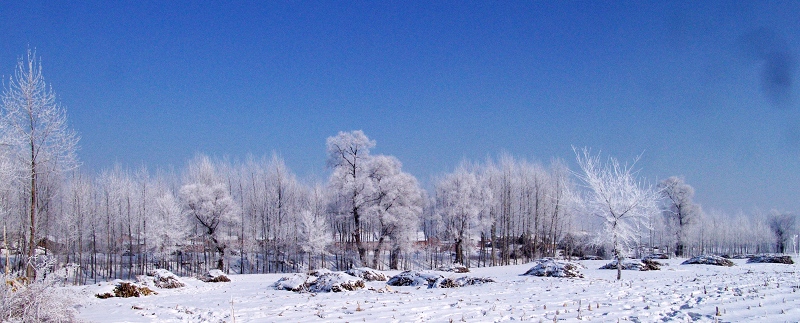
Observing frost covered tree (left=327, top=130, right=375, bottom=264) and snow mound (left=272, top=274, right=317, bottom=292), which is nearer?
snow mound (left=272, top=274, right=317, bottom=292)

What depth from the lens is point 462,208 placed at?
42906 mm

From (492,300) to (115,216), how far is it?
147ft

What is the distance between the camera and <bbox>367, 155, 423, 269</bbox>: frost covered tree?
1506 inches

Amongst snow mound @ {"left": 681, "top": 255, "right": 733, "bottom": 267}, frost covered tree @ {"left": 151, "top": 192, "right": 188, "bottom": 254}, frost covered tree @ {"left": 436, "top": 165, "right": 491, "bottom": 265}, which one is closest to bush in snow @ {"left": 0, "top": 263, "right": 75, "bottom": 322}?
snow mound @ {"left": 681, "top": 255, "right": 733, "bottom": 267}

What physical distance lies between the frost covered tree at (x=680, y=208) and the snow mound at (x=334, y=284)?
1860 inches

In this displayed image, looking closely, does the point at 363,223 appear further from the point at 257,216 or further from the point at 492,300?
the point at 492,300

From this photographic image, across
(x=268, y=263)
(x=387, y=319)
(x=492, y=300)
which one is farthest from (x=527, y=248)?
(x=387, y=319)

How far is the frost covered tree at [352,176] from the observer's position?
38.1 m

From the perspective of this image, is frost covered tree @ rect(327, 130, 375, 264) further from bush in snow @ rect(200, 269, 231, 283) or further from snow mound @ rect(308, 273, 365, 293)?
snow mound @ rect(308, 273, 365, 293)

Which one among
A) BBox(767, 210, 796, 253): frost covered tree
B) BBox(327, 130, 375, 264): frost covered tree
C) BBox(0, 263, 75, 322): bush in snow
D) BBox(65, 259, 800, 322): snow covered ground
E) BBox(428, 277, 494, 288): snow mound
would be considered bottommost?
BBox(767, 210, 796, 253): frost covered tree

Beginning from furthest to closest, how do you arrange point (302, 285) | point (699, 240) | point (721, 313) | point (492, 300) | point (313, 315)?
1. point (699, 240)
2. point (302, 285)
3. point (492, 300)
4. point (313, 315)
5. point (721, 313)

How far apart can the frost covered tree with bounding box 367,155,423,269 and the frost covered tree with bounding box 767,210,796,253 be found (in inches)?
2293

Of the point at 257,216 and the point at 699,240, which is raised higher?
the point at 257,216

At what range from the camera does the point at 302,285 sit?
17.8 m
